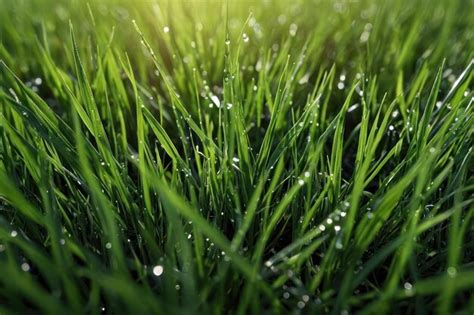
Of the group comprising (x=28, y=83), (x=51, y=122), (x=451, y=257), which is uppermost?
(x=28, y=83)

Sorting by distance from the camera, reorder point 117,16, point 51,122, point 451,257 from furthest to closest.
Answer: point 117,16
point 51,122
point 451,257

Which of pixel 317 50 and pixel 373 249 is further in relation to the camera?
pixel 317 50

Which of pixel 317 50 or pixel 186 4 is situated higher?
pixel 186 4

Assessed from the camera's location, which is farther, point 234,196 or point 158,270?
point 234,196

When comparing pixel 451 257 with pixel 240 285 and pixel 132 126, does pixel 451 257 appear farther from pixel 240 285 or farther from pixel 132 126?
pixel 132 126

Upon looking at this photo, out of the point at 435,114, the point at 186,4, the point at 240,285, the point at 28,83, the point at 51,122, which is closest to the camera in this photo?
the point at 240,285

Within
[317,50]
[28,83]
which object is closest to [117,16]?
[28,83]
